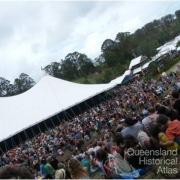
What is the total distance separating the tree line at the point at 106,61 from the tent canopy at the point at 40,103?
2923 cm

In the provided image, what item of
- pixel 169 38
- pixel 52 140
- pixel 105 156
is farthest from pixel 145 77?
pixel 169 38

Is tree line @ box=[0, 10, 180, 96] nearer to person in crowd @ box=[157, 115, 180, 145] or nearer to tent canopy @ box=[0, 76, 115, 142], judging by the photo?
tent canopy @ box=[0, 76, 115, 142]

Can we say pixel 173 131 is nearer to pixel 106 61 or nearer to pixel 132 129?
pixel 132 129

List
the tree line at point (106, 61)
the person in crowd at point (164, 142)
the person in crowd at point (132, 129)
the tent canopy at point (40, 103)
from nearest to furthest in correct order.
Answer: the person in crowd at point (164, 142), the person in crowd at point (132, 129), the tent canopy at point (40, 103), the tree line at point (106, 61)

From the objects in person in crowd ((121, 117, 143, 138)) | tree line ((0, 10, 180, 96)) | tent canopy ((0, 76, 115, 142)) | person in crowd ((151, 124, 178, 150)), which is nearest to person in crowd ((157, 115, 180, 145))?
person in crowd ((151, 124, 178, 150))

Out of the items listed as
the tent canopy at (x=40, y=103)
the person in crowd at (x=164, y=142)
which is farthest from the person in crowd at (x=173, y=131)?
the tent canopy at (x=40, y=103)

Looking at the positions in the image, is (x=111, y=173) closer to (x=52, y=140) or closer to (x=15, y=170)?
(x=15, y=170)

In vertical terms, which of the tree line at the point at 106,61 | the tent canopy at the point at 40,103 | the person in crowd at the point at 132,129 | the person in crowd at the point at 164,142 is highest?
the tree line at the point at 106,61

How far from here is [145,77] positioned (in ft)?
125

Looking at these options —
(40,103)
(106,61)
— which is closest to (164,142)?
(40,103)

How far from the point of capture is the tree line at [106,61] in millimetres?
68231

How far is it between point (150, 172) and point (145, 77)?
30550mm

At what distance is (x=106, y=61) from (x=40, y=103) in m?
48.1

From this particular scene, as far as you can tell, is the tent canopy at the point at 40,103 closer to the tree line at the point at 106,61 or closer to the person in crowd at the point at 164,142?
the person in crowd at the point at 164,142
